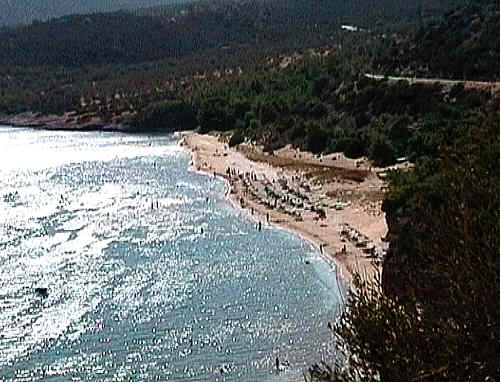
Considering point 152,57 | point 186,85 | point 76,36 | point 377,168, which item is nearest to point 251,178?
point 377,168

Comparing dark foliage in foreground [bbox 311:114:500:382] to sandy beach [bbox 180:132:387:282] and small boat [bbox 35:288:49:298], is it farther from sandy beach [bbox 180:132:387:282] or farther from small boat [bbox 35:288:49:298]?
small boat [bbox 35:288:49:298]

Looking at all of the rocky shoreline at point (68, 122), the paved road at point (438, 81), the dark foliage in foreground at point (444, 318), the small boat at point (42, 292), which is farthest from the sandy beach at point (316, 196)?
the rocky shoreline at point (68, 122)

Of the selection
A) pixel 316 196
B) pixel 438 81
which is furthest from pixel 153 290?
pixel 438 81

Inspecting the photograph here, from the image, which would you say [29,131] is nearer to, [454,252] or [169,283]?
[169,283]

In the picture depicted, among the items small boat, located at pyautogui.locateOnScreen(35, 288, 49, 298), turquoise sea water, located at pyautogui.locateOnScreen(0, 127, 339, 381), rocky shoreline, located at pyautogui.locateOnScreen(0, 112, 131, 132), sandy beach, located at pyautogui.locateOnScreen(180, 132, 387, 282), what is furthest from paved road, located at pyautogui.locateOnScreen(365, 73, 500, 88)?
rocky shoreline, located at pyautogui.locateOnScreen(0, 112, 131, 132)

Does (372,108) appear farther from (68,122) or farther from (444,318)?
(444,318)

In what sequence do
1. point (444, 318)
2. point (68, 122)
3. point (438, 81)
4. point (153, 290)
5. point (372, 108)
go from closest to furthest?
point (444, 318)
point (153, 290)
point (438, 81)
point (372, 108)
point (68, 122)
